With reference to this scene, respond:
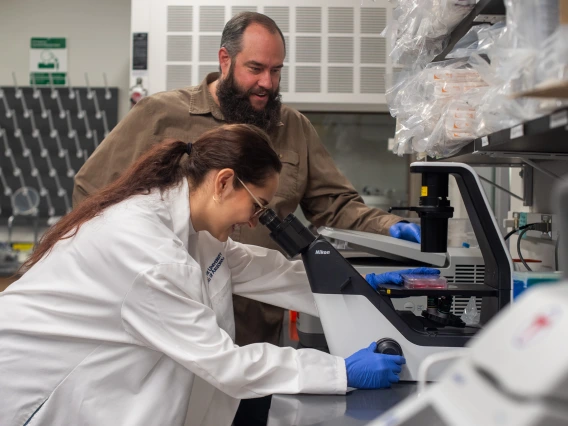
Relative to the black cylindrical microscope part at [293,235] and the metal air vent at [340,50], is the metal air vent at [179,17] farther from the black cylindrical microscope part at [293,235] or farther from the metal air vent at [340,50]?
the black cylindrical microscope part at [293,235]

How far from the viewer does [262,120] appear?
2.01m

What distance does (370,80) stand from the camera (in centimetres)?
315

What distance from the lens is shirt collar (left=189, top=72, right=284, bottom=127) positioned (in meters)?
2.05

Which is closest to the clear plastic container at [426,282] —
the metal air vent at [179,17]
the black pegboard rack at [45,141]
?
the metal air vent at [179,17]

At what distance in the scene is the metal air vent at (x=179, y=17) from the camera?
312cm

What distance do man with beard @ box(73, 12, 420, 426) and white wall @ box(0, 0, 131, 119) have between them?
204cm

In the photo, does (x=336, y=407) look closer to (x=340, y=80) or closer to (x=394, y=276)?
(x=394, y=276)

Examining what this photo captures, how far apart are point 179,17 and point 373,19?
1003mm

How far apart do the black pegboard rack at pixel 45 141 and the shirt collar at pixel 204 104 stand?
1.97m

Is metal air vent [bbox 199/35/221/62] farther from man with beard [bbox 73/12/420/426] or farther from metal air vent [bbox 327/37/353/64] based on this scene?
man with beard [bbox 73/12/420/426]

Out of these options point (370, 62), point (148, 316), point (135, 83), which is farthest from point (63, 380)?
point (370, 62)

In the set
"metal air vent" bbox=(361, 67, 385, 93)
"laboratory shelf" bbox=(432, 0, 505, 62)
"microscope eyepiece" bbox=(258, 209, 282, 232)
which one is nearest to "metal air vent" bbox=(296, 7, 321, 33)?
"metal air vent" bbox=(361, 67, 385, 93)

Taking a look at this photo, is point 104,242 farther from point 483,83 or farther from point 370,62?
point 370,62

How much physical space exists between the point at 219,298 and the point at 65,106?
2.76 m
